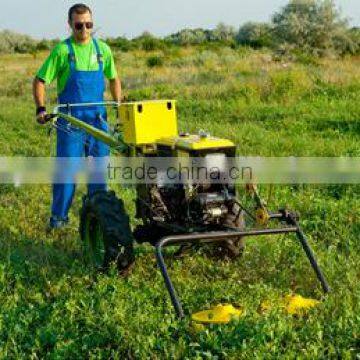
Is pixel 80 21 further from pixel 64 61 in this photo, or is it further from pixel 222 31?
pixel 222 31

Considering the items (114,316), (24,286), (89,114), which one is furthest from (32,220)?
(114,316)

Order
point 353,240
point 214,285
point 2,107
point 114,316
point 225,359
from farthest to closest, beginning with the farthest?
point 2,107 < point 353,240 < point 214,285 < point 114,316 < point 225,359

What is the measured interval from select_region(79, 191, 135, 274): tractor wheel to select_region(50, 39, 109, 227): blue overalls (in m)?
1.03

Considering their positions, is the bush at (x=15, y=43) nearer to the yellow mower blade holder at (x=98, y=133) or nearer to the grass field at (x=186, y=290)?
the grass field at (x=186, y=290)

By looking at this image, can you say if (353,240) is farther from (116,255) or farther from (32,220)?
(32,220)

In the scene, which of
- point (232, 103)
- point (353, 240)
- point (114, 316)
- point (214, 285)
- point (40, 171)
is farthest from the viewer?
point (232, 103)

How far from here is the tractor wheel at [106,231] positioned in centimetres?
438

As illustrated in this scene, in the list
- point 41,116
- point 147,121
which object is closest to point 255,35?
point 41,116

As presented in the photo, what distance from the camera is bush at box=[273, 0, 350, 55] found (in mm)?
30125

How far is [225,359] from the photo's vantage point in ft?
10.7

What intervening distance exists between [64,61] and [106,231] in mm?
2045

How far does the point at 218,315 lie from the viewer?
140 inches

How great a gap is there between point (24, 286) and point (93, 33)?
246 cm

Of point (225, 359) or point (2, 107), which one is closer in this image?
point (225, 359)
